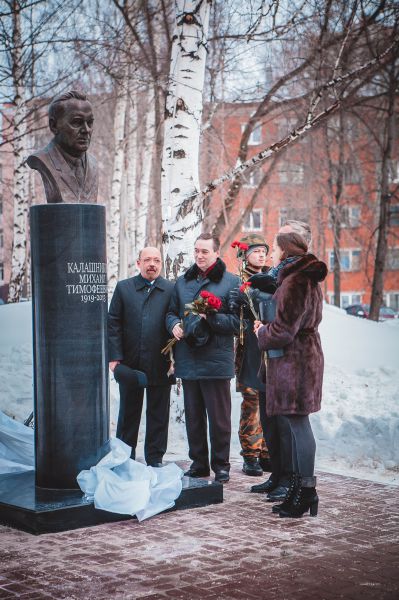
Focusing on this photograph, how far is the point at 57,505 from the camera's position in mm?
6637

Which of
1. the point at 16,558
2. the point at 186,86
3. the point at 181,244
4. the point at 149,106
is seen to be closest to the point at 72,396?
the point at 16,558

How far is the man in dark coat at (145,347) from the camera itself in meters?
8.37

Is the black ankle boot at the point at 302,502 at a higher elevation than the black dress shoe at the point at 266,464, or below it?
higher

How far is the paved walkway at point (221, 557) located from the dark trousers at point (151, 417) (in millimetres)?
1260

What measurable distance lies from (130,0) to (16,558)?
16.5 metres

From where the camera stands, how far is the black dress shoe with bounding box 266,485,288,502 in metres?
7.37

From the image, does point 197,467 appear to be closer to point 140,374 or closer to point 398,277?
point 140,374

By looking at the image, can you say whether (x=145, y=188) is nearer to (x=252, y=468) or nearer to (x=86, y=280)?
(x=252, y=468)

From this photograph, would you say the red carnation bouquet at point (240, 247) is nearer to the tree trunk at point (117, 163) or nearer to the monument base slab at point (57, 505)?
the monument base slab at point (57, 505)

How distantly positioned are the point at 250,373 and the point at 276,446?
0.77 meters

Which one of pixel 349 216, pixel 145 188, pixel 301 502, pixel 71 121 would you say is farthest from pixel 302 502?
pixel 349 216

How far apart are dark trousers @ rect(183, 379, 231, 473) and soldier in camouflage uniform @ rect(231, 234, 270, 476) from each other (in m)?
0.21

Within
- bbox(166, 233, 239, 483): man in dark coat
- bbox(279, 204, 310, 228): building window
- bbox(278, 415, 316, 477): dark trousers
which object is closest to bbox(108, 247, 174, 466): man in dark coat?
bbox(166, 233, 239, 483): man in dark coat

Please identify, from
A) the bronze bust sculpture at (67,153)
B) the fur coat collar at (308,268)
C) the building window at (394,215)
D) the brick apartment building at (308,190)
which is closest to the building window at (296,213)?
the brick apartment building at (308,190)
